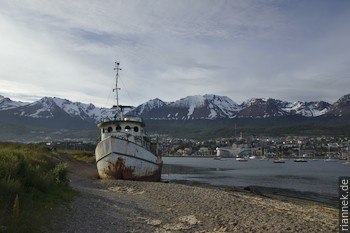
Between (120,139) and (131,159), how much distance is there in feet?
7.09

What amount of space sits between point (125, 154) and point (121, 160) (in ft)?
2.19

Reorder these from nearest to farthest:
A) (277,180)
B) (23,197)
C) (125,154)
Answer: (23,197) → (125,154) → (277,180)

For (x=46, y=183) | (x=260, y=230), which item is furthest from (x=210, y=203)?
(x=46, y=183)

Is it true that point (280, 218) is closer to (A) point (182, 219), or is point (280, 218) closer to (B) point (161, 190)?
(A) point (182, 219)

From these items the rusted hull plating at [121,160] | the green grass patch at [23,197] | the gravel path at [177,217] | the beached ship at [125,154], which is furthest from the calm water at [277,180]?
the green grass patch at [23,197]

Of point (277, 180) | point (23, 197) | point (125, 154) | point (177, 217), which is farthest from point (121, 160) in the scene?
point (277, 180)

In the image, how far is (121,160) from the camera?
33.4m

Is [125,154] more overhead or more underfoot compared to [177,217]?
more overhead

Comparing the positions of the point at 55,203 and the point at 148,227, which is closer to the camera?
the point at 148,227

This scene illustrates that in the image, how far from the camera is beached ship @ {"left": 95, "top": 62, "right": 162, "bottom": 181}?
33.2 meters

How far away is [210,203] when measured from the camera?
19609mm

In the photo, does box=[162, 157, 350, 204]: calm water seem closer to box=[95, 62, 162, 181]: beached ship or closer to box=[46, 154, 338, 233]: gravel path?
box=[95, 62, 162, 181]: beached ship

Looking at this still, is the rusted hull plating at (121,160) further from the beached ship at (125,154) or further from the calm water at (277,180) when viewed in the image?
the calm water at (277,180)

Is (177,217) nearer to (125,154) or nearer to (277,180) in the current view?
A: (125,154)
